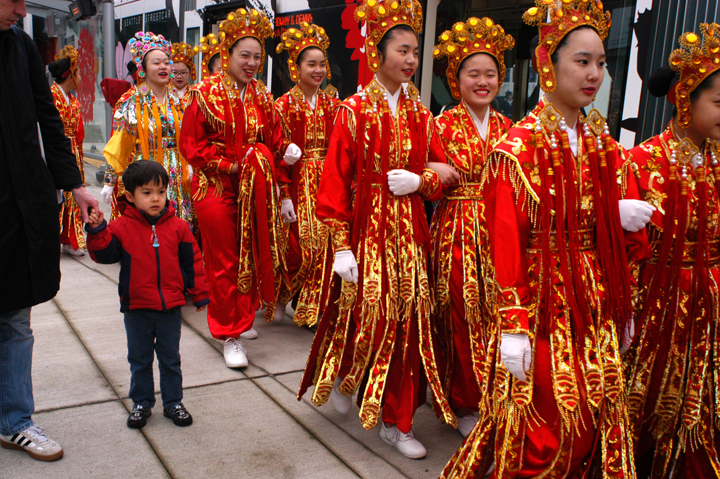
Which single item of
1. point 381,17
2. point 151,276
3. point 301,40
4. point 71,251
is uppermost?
point 301,40

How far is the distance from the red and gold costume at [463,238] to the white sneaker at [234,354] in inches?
54.3

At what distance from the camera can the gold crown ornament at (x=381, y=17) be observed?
9.87 feet

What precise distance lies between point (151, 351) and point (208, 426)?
0.47 m

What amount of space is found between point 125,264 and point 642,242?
2232 mm

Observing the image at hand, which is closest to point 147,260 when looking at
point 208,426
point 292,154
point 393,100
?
point 208,426

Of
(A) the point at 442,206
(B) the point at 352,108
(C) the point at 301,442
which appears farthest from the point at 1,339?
(A) the point at 442,206

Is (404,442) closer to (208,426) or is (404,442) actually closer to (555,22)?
(208,426)

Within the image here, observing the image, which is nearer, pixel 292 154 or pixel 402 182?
pixel 402 182

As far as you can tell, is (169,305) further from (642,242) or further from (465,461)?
(642,242)

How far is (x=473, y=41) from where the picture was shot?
3.43 m

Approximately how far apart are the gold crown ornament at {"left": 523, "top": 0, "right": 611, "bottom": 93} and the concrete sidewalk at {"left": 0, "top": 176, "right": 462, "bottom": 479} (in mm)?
1776

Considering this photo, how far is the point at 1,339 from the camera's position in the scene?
280 cm

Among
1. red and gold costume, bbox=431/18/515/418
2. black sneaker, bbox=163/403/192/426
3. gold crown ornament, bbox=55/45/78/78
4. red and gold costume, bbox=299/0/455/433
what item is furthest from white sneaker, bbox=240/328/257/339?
gold crown ornament, bbox=55/45/78/78

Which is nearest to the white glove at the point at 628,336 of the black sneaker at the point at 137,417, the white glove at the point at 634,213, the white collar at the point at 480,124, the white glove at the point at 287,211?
the white glove at the point at 634,213
